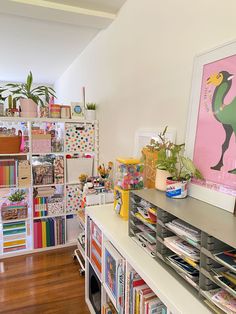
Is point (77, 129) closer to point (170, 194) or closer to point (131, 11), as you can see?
point (131, 11)

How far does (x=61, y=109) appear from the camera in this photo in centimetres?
274

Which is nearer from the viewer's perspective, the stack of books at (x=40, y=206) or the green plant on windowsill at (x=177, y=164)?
the green plant on windowsill at (x=177, y=164)

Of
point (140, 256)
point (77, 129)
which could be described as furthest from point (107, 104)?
point (140, 256)

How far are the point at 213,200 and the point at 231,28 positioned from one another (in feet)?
2.67

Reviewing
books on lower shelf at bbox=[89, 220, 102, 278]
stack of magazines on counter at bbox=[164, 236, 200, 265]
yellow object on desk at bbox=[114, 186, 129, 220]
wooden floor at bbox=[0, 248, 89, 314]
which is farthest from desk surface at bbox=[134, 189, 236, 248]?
wooden floor at bbox=[0, 248, 89, 314]

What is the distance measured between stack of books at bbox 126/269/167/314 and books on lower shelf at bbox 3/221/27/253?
1865mm

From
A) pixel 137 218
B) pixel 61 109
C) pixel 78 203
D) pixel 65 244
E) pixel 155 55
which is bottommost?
pixel 65 244

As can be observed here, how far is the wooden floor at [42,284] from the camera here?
6.21ft

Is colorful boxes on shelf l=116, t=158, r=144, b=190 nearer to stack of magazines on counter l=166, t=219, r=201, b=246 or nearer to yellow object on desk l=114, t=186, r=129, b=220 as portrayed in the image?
yellow object on desk l=114, t=186, r=129, b=220

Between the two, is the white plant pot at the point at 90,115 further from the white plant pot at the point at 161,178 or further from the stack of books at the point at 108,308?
the stack of books at the point at 108,308

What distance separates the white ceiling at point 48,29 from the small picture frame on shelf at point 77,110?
835 mm

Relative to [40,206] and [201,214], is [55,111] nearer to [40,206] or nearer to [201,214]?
[40,206]

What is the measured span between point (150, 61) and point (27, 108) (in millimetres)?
1461

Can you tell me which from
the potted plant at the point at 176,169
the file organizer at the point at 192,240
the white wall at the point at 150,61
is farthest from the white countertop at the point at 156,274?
the white wall at the point at 150,61
